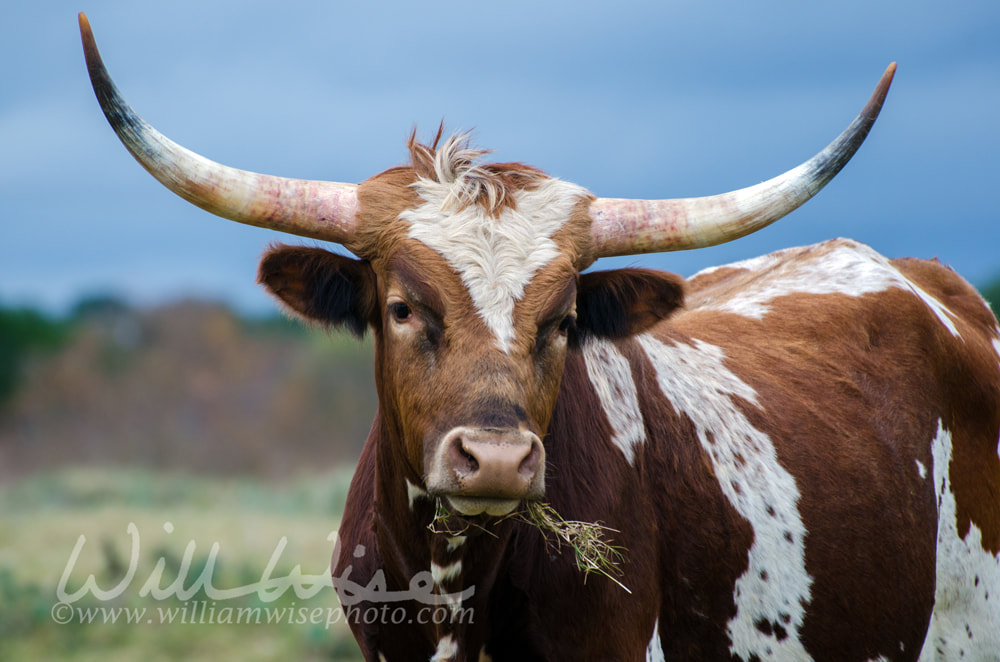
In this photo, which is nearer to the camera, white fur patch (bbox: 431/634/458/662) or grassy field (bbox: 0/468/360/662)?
white fur patch (bbox: 431/634/458/662)

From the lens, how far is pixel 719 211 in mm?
4230

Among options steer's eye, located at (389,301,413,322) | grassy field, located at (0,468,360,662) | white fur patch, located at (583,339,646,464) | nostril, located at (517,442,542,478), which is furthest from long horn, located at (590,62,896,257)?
grassy field, located at (0,468,360,662)

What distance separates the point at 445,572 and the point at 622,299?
129cm

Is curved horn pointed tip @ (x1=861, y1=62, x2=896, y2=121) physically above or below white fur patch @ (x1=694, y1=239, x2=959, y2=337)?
above

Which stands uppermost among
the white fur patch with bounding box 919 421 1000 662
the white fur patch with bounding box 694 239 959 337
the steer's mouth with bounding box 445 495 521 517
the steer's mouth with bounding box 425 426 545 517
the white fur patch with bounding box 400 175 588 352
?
the white fur patch with bounding box 400 175 588 352

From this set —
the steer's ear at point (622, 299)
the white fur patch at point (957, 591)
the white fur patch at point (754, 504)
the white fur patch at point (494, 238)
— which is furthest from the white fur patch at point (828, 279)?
the white fur patch at point (494, 238)

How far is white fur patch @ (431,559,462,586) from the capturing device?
13.7 feet

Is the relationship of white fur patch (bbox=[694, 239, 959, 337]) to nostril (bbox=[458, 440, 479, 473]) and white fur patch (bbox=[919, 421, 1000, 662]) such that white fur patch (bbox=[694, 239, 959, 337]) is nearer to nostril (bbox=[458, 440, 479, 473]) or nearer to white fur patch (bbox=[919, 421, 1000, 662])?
white fur patch (bbox=[919, 421, 1000, 662])

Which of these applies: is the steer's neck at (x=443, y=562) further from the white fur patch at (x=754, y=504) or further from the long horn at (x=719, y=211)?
the white fur patch at (x=754, y=504)

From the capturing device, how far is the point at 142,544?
1238 cm

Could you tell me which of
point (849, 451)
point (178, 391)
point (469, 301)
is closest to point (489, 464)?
point (469, 301)

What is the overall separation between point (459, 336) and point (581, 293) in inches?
33.1

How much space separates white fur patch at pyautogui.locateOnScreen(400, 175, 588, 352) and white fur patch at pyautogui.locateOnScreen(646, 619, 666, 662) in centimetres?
148

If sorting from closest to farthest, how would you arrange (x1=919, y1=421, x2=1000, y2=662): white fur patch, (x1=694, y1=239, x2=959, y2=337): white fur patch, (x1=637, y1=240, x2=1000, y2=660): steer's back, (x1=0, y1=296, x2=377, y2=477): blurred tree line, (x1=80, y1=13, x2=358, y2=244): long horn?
(x1=80, y1=13, x2=358, y2=244): long horn → (x1=637, y1=240, x2=1000, y2=660): steer's back → (x1=919, y1=421, x2=1000, y2=662): white fur patch → (x1=694, y1=239, x2=959, y2=337): white fur patch → (x1=0, y1=296, x2=377, y2=477): blurred tree line
